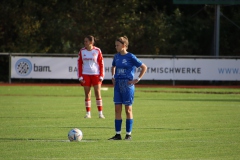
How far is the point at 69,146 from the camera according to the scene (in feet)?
38.2

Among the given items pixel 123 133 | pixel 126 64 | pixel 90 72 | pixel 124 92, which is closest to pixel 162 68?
pixel 90 72

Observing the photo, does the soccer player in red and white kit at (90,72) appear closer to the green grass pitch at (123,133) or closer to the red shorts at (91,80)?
the red shorts at (91,80)

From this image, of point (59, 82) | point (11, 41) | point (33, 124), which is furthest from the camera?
point (11, 41)

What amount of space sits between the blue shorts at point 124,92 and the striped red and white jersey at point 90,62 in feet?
A: 18.5

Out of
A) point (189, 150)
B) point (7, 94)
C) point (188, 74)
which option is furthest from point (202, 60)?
point (189, 150)

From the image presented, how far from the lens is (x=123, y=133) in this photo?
1437cm

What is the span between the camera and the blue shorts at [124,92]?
13.2 metres

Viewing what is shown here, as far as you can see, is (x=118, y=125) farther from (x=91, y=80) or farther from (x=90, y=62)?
(x=90, y=62)

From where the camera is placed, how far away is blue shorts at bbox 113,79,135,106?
1319cm

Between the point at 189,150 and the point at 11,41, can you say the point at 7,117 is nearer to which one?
the point at 189,150

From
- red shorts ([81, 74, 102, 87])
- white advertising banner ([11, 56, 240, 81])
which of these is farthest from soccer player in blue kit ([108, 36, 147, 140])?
white advertising banner ([11, 56, 240, 81])

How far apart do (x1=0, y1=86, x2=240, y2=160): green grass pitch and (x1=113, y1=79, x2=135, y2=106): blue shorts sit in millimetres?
792

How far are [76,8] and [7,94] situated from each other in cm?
1874

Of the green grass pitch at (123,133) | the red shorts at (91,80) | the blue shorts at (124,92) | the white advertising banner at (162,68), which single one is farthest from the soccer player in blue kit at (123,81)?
the white advertising banner at (162,68)
